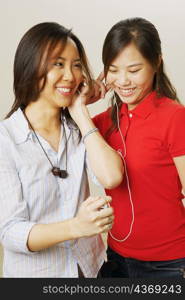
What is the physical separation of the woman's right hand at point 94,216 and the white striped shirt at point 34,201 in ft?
0.52

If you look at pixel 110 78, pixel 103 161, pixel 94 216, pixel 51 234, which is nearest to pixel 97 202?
pixel 94 216

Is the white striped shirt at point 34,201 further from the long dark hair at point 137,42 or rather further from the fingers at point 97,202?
the long dark hair at point 137,42

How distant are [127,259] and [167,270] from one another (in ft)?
0.46

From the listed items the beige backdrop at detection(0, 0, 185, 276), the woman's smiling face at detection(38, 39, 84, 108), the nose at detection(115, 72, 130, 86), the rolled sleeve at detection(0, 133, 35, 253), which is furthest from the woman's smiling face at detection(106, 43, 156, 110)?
the beige backdrop at detection(0, 0, 185, 276)

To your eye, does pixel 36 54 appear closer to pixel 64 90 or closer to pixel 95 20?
pixel 64 90

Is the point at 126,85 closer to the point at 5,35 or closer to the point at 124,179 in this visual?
the point at 124,179

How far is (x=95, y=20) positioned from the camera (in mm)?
3246

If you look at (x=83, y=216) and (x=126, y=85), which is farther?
(x=126, y=85)

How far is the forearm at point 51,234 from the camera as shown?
3.78ft

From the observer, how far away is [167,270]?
4.83 feet

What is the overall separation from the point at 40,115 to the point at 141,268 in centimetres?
62

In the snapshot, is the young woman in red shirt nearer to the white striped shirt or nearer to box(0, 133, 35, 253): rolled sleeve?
the white striped shirt

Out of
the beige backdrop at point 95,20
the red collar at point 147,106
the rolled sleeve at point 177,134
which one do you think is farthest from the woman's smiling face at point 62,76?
the beige backdrop at point 95,20

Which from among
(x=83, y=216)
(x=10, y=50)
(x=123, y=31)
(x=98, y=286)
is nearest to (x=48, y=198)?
(x=83, y=216)
